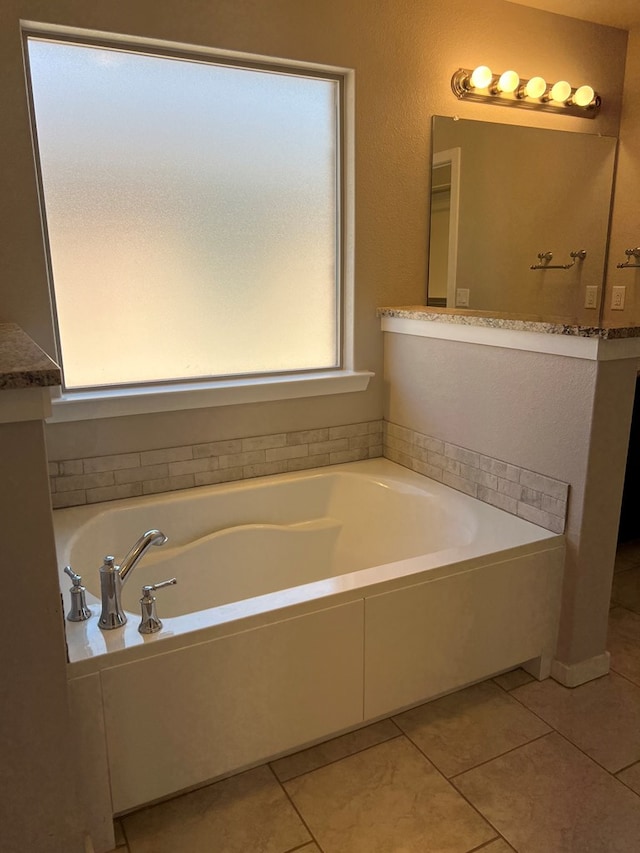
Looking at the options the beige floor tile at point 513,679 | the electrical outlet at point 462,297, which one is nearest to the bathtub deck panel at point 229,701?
the beige floor tile at point 513,679

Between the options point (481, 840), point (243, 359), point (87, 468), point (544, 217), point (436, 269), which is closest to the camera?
point (481, 840)

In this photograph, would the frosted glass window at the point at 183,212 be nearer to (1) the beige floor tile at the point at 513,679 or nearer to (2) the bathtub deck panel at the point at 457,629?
(2) the bathtub deck panel at the point at 457,629

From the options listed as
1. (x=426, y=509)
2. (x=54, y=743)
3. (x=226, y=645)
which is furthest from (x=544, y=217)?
(x=54, y=743)

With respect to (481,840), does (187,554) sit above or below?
above

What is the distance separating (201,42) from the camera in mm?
2129

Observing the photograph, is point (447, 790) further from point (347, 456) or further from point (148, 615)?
point (347, 456)

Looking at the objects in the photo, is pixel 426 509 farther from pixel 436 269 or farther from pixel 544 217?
pixel 544 217

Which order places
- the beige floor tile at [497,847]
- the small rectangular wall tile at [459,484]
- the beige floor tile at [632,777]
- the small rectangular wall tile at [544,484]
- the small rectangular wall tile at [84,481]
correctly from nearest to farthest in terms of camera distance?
the beige floor tile at [497,847] < the beige floor tile at [632,777] < the small rectangular wall tile at [544,484] < the small rectangular wall tile at [84,481] < the small rectangular wall tile at [459,484]

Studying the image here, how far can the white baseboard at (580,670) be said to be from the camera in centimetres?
208

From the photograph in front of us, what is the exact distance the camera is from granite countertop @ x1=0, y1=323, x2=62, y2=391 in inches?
44.6

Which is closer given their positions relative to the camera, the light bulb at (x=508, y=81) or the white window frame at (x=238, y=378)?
the white window frame at (x=238, y=378)

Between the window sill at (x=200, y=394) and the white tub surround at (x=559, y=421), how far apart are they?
0.43 meters

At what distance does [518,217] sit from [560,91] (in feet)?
1.82

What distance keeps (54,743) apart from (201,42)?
210 centimetres
